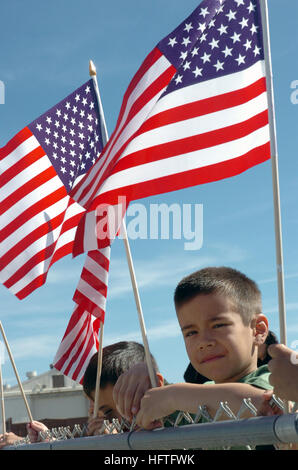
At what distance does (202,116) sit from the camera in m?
3.96

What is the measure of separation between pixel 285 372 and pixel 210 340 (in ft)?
3.28

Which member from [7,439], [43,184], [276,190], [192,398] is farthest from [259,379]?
[43,184]

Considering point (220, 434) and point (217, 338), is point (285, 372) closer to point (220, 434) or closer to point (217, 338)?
point (220, 434)

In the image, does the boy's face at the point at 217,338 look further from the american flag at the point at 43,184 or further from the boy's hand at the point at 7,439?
the american flag at the point at 43,184

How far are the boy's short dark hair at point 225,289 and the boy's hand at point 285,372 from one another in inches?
43.3

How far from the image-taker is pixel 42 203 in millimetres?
7711

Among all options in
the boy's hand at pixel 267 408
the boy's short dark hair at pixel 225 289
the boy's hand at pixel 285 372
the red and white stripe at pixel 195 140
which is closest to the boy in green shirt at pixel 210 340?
the boy's short dark hair at pixel 225 289

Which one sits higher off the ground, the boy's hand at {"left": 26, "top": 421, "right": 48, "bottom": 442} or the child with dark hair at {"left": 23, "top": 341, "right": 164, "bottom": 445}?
the child with dark hair at {"left": 23, "top": 341, "right": 164, "bottom": 445}

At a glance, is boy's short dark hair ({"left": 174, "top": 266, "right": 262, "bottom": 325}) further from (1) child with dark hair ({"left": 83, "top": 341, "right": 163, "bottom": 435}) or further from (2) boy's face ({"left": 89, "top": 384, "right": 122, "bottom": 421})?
(2) boy's face ({"left": 89, "top": 384, "right": 122, "bottom": 421})

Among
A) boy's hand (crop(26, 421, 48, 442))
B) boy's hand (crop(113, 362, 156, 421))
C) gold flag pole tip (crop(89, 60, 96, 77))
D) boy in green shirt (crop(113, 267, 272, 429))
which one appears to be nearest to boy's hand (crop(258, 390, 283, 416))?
boy in green shirt (crop(113, 267, 272, 429))

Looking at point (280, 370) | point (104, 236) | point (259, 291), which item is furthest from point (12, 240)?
point (280, 370)

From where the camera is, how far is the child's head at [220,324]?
289 centimetres

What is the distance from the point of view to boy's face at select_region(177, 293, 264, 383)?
2891 millimetres

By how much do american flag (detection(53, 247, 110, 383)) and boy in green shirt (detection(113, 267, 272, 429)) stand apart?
2.75 m
